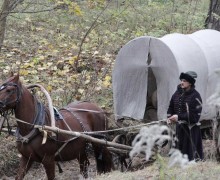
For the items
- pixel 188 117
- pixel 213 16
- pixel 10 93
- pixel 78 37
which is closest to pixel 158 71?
pixel 188 117

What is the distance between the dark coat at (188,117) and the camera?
7629 millimetres

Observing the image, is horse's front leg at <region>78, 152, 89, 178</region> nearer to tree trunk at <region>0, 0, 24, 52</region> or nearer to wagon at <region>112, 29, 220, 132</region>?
wagon at <region>112, 29, 220, 132</region>

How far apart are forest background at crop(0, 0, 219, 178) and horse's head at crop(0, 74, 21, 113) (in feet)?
7.92

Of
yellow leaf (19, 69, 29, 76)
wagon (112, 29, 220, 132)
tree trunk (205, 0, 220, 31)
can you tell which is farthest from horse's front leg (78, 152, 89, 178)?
tree trunk (205, 0, 220, 31)

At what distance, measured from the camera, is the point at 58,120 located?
7.50 meters

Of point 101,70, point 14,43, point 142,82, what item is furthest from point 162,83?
point 14,43

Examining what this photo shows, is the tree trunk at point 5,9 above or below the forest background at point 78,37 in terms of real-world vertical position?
above

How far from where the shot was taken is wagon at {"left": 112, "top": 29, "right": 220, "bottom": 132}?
27.2ft

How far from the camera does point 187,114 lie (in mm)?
7566

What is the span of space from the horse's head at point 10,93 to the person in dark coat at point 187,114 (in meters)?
2.30

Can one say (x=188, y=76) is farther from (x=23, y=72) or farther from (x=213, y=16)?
(x=23, y=72)

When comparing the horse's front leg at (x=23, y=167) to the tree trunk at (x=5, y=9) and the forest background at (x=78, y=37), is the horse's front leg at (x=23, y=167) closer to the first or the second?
the forest background at (x=78, y=37)

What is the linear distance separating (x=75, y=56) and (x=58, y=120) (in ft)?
20.8

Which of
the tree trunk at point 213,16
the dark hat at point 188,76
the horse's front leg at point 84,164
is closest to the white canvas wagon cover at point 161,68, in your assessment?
the dark hat at point 188,76
